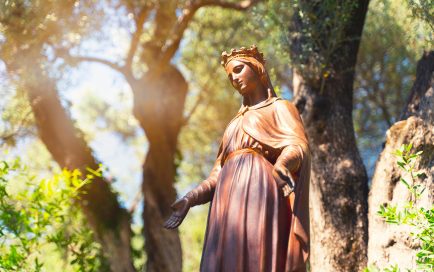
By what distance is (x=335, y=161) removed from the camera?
26.4 feet

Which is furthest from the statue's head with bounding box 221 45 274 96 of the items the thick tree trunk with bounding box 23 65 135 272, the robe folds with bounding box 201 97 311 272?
the thick tree trunk with bounding box 23 65 135 272

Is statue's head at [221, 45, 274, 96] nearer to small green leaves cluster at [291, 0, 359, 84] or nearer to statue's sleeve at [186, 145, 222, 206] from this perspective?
statue's sleeve at [186, 145, 222, 206]

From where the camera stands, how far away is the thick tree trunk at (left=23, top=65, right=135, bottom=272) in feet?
32.0

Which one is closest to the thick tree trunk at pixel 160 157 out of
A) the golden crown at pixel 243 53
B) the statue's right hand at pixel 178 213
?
the statue's right hand at pixel 178 213

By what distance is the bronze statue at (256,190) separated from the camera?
4852 millimetres

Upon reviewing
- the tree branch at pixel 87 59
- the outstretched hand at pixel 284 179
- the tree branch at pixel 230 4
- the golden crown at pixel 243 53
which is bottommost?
the outstretched hand at pixel 284 179

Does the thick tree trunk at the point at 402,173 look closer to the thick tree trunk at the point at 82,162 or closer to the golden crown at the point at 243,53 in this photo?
the golden crown at the point at 243,53

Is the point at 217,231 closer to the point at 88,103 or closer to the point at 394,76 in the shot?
the point at 394,76

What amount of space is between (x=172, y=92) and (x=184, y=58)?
2179mm

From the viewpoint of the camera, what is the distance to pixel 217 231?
5.04m

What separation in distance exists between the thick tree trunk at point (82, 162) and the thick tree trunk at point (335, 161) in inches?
124

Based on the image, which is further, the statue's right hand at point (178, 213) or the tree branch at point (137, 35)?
the tree branch at point (137, 35)

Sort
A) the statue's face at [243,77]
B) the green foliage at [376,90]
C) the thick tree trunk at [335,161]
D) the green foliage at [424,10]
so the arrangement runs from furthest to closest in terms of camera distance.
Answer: the green foliage at [376,90] → the thick tree trunk at [335,161] → the green foliage at [424,10] → the statue's face at [243,77]

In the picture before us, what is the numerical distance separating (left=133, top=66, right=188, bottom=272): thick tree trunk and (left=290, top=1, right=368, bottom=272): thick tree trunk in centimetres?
313
